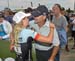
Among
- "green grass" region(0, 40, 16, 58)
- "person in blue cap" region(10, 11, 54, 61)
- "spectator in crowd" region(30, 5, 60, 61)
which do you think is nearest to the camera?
"person in blue cap" region(10, 11, 54, 61)

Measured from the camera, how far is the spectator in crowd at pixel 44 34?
12.6 ft

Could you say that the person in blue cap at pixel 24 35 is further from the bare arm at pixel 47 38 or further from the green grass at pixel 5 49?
the green grass at pixel 5 49

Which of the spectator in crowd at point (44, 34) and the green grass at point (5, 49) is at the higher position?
the spectator in crowd at point (44, 34)

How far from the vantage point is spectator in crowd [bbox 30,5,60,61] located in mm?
3836

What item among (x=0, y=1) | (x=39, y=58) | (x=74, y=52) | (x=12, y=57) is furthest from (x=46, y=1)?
(x=39, y=58)

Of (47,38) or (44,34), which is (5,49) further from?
(47,38)

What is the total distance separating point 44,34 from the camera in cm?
388

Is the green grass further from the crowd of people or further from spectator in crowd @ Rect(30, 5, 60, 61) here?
spectator in crowd @ Rect(30, 5, 60, 61)

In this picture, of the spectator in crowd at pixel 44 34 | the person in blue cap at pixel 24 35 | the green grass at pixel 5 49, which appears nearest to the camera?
the person in blue cap at pixel 24 35

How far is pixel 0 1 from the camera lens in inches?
346

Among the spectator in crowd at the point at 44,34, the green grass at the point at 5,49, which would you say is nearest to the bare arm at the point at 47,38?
the spectator in crowd at the point at 44,34

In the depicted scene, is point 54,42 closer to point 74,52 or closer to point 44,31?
point 44,31

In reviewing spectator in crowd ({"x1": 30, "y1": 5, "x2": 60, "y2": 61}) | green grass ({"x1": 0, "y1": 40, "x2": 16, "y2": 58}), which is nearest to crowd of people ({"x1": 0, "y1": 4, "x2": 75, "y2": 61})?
spectator in crowd ({"x1": 30, "y1": 5, "x2": 60, "y2": 61})

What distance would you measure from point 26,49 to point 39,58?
2.45 feet
